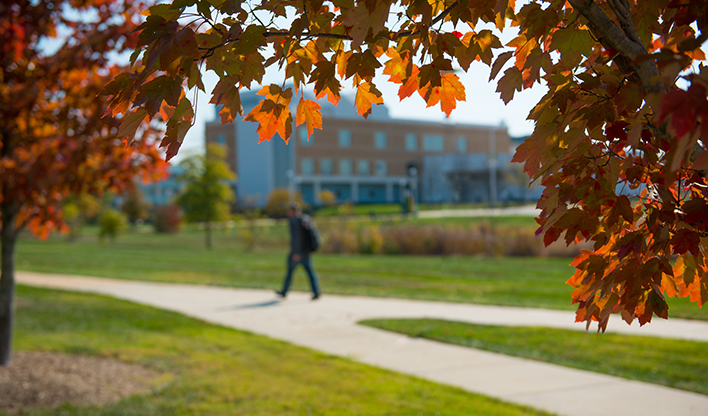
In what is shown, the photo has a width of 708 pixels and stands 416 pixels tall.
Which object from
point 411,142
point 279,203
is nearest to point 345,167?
point 411,142

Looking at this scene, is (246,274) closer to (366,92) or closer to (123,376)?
(123,376)

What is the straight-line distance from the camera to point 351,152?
228ft

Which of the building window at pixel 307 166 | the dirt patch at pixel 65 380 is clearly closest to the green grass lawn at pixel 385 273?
the dirt patch at pixel 65 380

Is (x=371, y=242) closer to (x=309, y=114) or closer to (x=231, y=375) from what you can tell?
(x=231, y=375)

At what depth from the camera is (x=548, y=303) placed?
1023 centimetres

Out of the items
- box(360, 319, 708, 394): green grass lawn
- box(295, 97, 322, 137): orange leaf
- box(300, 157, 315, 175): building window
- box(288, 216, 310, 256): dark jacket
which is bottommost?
box(360, 319, 708, 394): green grass lawn

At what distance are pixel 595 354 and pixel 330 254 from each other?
56.8 feet

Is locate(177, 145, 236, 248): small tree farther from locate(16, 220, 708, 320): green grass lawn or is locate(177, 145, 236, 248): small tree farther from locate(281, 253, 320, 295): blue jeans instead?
locate(281, 253, 320, 295): blue jeans

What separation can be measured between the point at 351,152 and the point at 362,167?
2.42m

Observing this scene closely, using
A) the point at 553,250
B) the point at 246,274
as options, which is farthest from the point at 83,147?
the point at 553,250

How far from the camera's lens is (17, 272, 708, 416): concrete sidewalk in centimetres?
519

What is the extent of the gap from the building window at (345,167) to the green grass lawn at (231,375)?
2372 inches

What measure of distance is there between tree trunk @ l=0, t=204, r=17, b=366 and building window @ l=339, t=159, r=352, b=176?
6332cm

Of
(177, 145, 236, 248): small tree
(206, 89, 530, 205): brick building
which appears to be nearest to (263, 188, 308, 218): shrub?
(177, 145, 236, 248): small tree
